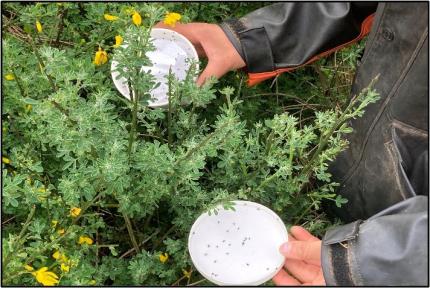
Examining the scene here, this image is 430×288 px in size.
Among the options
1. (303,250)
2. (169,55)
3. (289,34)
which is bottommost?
(303,250)

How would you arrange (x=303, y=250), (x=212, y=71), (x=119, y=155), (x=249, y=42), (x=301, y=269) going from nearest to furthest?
(x=119, y=155) < (x=303, y=250) < (x=301, y=269) < (x=212, y=71) < (x=249, y=42)

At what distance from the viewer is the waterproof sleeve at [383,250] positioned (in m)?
1.77

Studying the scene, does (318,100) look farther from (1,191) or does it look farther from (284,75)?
(1,191)

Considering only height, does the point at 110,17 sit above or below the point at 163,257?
above

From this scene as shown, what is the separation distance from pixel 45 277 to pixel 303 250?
1.00 metres

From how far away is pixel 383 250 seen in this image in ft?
6.02

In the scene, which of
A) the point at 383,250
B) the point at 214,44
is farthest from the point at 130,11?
the point at 383,250

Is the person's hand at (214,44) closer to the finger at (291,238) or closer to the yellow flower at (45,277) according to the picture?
the finger at (291,238)

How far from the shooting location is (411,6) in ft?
6.37

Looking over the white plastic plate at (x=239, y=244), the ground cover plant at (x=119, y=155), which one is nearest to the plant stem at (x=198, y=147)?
the ground cover plant at (x=119, y=155)

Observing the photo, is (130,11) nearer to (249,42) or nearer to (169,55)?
(169,55)

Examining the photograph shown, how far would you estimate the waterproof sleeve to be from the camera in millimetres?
1774

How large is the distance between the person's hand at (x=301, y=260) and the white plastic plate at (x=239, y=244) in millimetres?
68

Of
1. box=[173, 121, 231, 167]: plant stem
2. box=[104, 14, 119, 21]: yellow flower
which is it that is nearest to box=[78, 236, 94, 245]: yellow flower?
box=[173, 121, 231, 167]: plant stem
